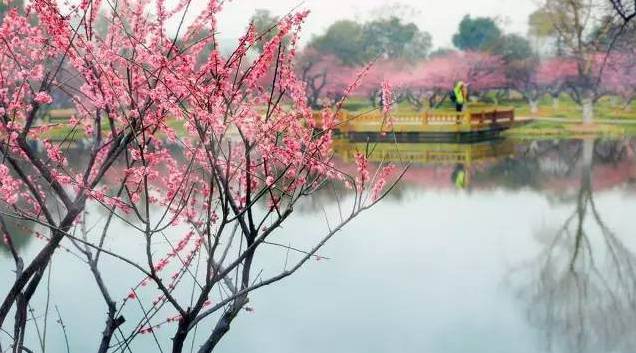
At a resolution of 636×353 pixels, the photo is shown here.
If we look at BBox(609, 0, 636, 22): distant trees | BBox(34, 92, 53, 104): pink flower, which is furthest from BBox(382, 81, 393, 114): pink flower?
BBox(609, 0, 636, 22): distant trees

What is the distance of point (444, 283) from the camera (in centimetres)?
974

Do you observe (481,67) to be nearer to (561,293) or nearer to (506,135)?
(506,135)

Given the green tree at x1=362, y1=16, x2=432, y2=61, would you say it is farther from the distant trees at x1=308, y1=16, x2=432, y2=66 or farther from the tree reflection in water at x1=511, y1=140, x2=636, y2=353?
the tree reflection in water at x1=511, y1=140, x2=636, y2=353

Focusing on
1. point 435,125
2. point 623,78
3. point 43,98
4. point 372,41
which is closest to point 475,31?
point 372,41

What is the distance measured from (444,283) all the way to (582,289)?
1.73 m

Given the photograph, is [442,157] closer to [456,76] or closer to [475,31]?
[456,76]

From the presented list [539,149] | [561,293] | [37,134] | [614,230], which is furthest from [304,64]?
[37,134]

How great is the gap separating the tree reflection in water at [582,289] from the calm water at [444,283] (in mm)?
22

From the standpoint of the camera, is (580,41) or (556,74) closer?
(580,41)

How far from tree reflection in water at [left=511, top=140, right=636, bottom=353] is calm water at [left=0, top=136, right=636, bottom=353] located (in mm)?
22

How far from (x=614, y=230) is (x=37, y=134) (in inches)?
403

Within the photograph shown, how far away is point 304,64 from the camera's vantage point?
43.5 m

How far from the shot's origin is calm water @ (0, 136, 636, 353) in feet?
25.9

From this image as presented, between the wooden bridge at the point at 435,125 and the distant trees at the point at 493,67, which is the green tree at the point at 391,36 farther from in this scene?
the wooden bridge at the point at 435,125
